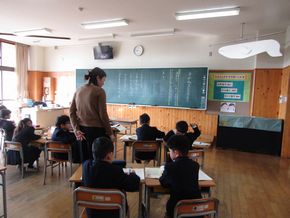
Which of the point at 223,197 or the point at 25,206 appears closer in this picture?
the point at 25,206

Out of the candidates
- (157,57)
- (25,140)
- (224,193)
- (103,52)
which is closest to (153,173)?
(224,193)

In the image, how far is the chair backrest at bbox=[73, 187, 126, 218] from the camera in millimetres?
1413

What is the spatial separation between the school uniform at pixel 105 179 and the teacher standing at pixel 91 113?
2.87ft

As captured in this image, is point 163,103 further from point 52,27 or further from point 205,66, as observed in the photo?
point 52,27

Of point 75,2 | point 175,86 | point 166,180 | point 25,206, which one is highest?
point 75,2

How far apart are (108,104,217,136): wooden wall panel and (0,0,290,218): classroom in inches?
1.2

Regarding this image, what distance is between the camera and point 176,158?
1.64 m

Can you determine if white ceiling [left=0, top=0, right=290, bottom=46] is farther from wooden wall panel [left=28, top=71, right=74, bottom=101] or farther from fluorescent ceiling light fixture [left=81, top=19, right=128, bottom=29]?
wooden wall panel [left=28, top=71, right=74, bottom=101]

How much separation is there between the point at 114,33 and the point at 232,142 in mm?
4286

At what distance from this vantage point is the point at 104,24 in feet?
16.9

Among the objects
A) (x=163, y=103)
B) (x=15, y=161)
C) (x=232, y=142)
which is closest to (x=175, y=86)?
(x=163, y=103)

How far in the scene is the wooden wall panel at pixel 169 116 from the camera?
616cm

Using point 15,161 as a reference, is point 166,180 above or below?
above

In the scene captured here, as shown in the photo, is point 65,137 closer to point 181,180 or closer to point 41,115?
point 181,180
